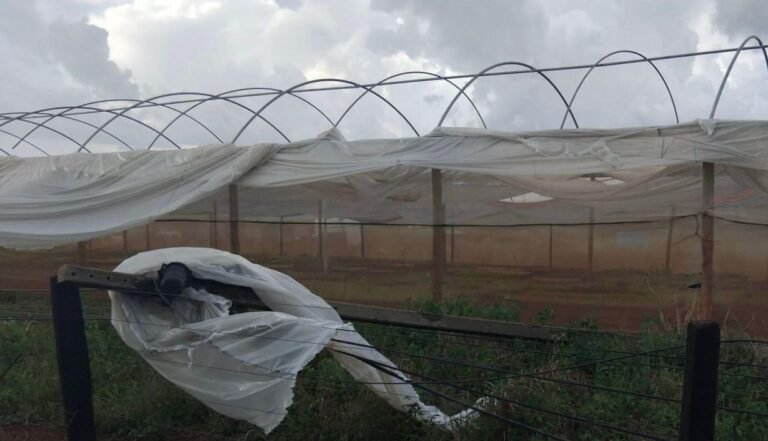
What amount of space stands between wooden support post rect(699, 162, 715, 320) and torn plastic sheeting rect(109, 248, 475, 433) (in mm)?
4240

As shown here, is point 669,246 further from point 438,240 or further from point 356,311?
point 356,311

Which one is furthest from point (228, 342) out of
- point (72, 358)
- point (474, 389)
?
point (474, 389)

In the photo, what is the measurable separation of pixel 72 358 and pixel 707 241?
5.78m

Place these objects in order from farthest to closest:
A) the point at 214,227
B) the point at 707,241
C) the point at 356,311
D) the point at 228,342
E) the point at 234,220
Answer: the point at 214,227, the point at 234,220, the point at 707,241, the point at 356,311, the point at 228,342

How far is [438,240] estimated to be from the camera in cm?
799

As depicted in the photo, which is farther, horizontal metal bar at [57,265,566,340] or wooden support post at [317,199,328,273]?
wooden support post at [317,199,328,273]

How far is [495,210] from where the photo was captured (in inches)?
308

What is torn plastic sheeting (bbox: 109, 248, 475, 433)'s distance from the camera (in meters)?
3.36

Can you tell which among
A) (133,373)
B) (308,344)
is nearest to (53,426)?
(133,373)

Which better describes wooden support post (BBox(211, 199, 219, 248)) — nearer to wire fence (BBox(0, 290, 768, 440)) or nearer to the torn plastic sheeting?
wire fence (BBox(0, 290, 768, 440))

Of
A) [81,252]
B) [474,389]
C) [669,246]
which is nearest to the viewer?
[474,389]

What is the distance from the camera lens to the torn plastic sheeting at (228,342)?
3.36 metres

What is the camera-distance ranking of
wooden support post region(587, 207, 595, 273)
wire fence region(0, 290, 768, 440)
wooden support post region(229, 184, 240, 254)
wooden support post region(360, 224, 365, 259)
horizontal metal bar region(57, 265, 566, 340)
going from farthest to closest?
wooden support post region(229, 184, 240, 254) < wooden support post region(360, 224, 365, 259) < wooden support post region(587, 207, 595, 273) < wire fence region(0, 290, 768, 440) < horizontal metal bar region(57, 265, 566, 340)

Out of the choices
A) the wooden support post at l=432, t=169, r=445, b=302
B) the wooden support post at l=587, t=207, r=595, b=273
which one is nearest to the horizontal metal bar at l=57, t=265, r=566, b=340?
the wooden support post at l=587, t=207, r=595, b=273
